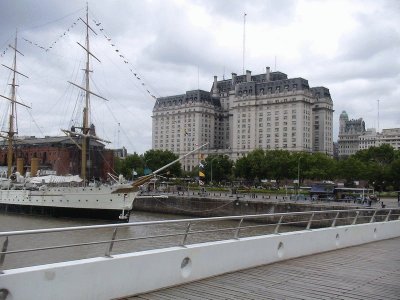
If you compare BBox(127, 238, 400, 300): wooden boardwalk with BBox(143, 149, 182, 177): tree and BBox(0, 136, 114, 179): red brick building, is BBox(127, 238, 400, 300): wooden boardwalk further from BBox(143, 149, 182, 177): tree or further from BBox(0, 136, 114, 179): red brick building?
BBox(143, 149, 182, 177): tree

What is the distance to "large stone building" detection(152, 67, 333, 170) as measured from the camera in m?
170

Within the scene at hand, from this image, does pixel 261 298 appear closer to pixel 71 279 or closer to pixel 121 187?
pixel 71 279

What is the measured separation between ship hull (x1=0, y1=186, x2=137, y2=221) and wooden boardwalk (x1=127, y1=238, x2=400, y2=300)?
3963 cm

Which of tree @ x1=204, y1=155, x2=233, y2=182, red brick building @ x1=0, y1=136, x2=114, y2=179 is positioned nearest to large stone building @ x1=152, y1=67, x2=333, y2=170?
tree @ x1=204, y1=155, x2=233, y2=182

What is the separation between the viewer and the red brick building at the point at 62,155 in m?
92.1

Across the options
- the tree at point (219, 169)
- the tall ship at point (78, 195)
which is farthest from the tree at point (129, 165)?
the tall ship at point (78, 195)

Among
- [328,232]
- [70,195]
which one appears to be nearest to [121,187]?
[70,195]

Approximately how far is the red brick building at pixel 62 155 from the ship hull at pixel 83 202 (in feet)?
101

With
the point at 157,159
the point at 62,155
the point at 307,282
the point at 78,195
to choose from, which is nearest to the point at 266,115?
the point at 157,159

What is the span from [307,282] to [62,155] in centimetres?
9696

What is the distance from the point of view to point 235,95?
18788 cm

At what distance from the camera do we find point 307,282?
8883mm

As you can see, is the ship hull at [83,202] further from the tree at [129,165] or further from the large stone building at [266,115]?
the large stone building at [266,115]

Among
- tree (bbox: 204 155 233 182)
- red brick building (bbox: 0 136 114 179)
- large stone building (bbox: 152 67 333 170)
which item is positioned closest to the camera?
red brick building (bbox: 0 136 114 179)
